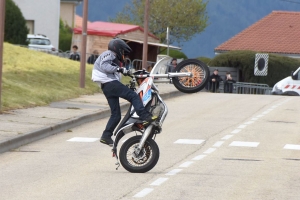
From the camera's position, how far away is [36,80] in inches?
1121

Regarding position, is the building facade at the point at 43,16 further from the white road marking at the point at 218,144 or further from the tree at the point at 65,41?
the white road marking at the point at 218,144

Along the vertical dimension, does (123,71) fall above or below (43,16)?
below

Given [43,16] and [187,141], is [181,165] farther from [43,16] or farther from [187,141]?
[43,16]

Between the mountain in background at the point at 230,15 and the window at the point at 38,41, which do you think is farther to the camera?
the mountain in background at the point at 230,15

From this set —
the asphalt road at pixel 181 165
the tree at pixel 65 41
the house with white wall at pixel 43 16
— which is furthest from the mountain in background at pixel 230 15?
the asphalt road at pixel 181 165

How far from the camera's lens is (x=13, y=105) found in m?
22.5

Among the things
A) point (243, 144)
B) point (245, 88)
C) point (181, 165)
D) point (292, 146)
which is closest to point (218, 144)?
point (243, 144)

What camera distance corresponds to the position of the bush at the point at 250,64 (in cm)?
4912

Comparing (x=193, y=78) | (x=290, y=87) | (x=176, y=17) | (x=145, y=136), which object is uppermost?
(x=176, y=17)

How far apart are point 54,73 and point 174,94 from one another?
426 centimetres

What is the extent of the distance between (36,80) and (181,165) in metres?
15.0

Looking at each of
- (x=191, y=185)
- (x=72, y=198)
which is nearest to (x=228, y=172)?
(x=191, y=185)

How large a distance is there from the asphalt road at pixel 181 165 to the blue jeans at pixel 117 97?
761 millimetres

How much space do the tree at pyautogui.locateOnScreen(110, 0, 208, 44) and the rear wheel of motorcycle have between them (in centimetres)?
6466
